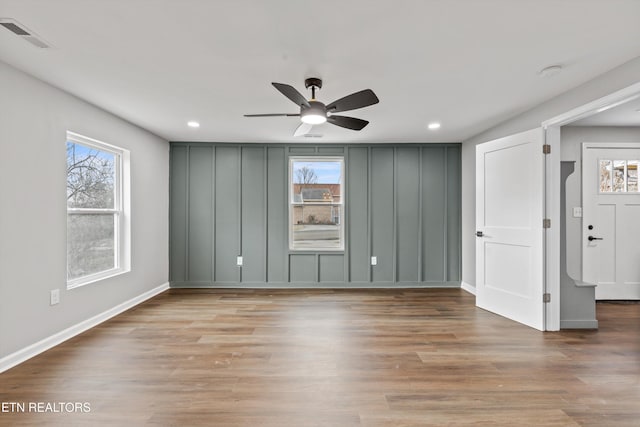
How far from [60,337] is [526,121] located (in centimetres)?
536

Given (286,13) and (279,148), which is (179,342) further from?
(279,148)

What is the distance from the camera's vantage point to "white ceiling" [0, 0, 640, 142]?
189 centimetres

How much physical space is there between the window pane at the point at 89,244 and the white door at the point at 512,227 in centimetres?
468

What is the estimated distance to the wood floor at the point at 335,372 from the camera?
79.1 inches

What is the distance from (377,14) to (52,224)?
327cm

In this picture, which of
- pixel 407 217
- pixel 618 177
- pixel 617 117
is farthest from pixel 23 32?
pixel 618 177

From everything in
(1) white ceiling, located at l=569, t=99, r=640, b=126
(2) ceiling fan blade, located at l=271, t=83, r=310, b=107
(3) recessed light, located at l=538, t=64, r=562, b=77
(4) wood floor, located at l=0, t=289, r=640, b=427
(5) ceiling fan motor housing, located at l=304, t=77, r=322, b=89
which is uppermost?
(3) recessed light, located at l=538, t=64, r=562, b=77

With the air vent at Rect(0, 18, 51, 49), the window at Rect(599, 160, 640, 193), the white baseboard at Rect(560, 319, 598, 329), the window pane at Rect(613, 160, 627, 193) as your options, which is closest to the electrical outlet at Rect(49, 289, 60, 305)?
the air vent at Rect(0, 18, 51, 49)

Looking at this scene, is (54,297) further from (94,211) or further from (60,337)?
(94,211)

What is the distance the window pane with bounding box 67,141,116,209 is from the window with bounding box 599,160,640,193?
647 cm

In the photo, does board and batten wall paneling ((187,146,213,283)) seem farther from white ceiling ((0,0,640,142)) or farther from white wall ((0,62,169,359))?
white ceiling ((0,0,640,142))

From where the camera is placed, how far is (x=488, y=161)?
4145 mm

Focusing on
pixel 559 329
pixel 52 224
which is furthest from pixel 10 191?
pixel 559 329

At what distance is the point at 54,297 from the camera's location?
303 centimetres
